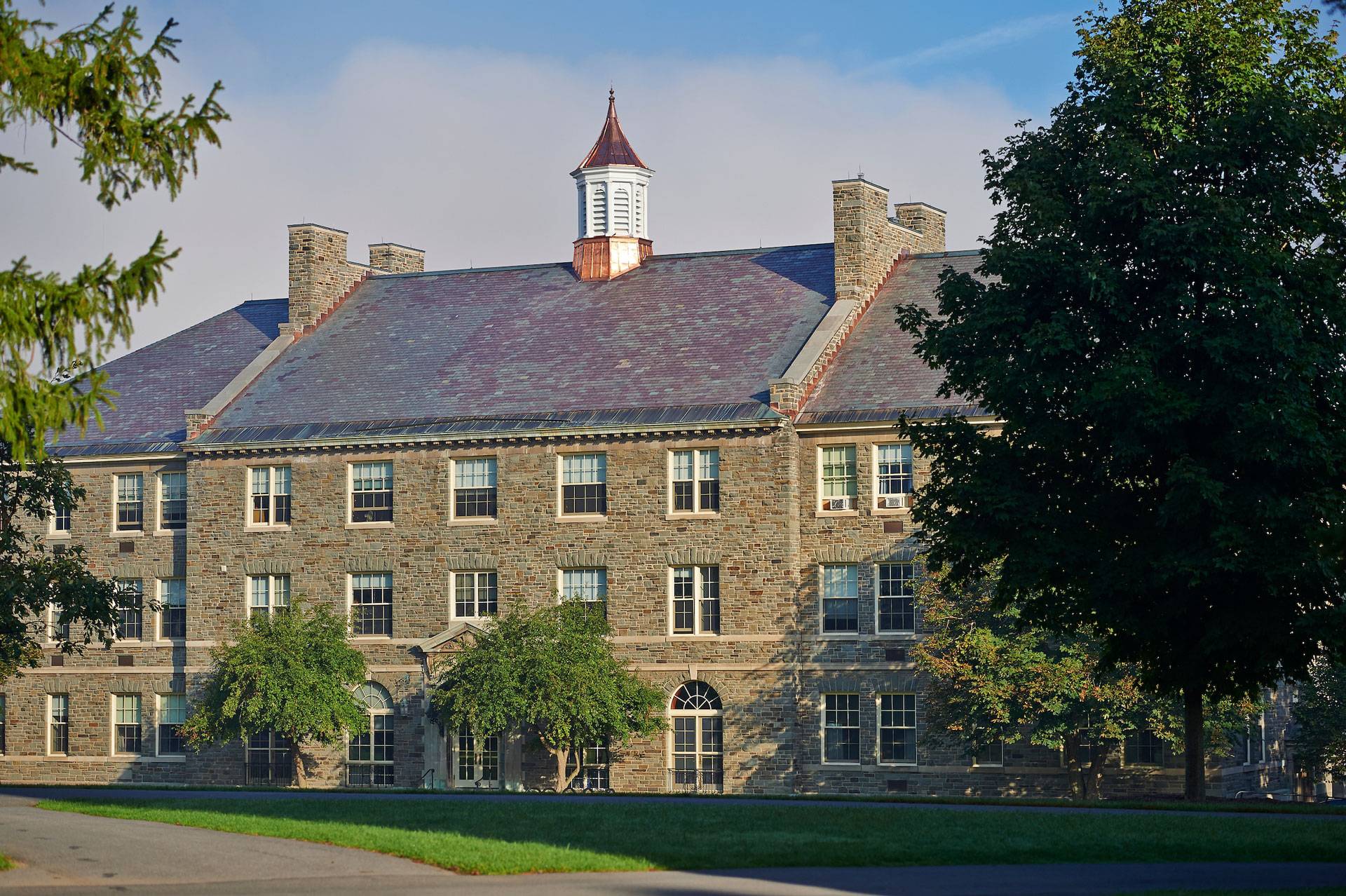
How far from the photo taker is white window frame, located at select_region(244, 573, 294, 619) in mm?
54938

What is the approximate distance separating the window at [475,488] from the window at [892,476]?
1044 cm

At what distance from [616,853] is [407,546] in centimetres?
2990

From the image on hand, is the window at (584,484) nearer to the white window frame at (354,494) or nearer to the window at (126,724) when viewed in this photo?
the white window frame at (354,494)

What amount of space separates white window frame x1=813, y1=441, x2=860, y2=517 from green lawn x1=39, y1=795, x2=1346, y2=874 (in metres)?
17.9

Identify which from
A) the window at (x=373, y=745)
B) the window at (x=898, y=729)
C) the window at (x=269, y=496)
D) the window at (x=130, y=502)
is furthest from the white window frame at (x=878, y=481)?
the window at (x=130, y=502)

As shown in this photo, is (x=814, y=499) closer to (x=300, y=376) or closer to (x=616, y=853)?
(x=300, y=376)

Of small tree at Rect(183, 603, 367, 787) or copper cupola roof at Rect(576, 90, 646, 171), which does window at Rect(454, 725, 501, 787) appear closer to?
small tree at Rect(183, 603, 367, 787)

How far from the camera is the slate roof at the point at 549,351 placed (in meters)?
52.4

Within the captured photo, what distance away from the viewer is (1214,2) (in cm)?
3266

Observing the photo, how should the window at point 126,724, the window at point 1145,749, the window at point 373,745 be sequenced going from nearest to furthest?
the window at point 1145,749, the window at point 373,745, the window at point 126,724

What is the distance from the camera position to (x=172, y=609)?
185 feet

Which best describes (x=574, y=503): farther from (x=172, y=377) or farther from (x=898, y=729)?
(x=172, y=377)

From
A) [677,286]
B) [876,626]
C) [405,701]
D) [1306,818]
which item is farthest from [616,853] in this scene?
[677,286]

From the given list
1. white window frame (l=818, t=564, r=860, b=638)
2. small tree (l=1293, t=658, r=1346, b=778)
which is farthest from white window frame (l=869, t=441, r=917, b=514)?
small tree (l=1293, t=658, r=1346, b=778)
